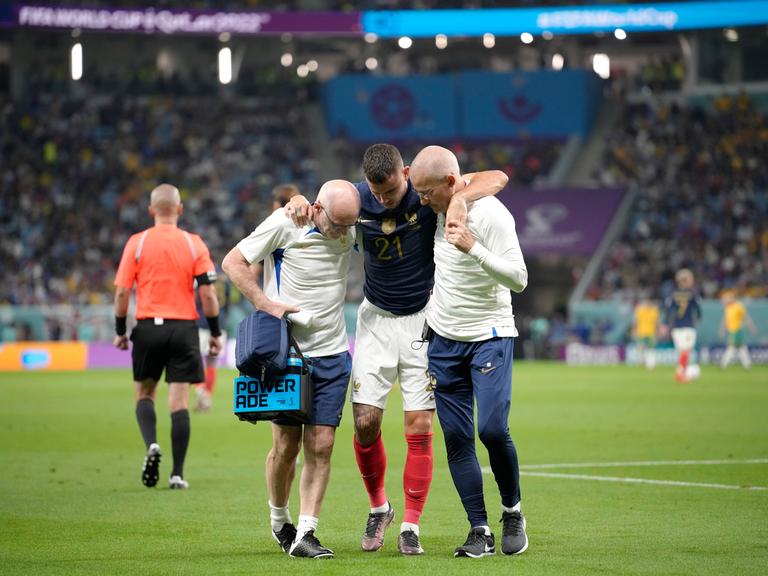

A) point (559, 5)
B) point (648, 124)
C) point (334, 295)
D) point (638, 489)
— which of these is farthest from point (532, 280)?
point (334, 295)

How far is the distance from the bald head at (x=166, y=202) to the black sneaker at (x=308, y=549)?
4.68 metres

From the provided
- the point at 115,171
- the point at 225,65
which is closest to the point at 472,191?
the point at 115,171

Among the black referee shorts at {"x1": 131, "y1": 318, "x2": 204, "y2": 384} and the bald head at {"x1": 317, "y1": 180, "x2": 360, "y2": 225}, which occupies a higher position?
the bald head at {"x1": 317, "y1": 180, "x2": 360, "y2": 225}

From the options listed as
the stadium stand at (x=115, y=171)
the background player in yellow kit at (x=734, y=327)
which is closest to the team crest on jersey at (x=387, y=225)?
the background player in yellow kit at (x=734, y=327)

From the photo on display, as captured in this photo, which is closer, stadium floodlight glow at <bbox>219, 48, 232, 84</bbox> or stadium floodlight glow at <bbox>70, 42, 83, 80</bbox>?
stadium floodlight glow at <bbox>70, 42, 83, 80</bbox>

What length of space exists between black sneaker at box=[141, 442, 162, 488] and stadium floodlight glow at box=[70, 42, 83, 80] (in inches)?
1841

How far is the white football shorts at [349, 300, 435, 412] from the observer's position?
27.2ft

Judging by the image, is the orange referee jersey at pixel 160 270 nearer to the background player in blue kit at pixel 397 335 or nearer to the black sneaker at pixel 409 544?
the background player in blue kit at pixel 397 335

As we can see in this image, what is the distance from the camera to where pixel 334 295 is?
8266 millimetres

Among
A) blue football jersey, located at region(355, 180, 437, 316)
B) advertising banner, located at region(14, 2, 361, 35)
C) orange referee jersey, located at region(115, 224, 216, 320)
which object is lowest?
orange referee jersey, located at region(115, 224, 216, 320)

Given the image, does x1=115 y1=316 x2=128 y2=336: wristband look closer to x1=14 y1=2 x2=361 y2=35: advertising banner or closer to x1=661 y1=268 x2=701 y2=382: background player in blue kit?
x1=661 y1=268 x2=701 y2=382: background player in blue kit

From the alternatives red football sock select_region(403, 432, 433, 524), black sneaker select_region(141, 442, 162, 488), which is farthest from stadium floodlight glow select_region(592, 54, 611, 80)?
red football sock select_region(403, 432, 433, 524)

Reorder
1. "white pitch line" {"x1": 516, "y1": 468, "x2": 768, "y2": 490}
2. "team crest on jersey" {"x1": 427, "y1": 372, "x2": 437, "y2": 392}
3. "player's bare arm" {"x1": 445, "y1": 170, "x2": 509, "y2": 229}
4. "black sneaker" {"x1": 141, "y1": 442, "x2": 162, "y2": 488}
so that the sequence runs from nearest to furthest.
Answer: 1. "player's bare arm" {"x1": 445, "y1": 170, "x2": 509, "y2": 229}
2. "team crest on jersey" {"x1": 427, "y1": 372, "x2": 437, "y2": 392}
3. "white pitch line" {"x1": 516, "y1": 468, "x2": 768, "y2": 490}
4. "black sneaker" {"x1": 141, "y1": 442, "x2": 162, "y2": 488}

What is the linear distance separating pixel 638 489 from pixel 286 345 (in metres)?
4.48
